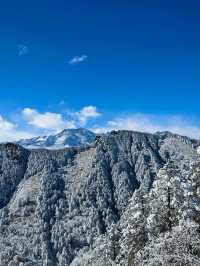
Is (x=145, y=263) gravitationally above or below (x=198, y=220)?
below

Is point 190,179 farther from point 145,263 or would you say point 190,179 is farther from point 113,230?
point 113,230

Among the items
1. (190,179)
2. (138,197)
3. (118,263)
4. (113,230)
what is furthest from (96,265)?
(190,179)

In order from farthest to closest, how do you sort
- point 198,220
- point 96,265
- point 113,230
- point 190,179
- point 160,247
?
point 96,265
point 113,230
point 190,179
point 198,220
point 160,247

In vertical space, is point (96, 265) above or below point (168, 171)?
below

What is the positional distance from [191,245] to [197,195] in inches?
367

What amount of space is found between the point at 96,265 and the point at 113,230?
11267 millimetres

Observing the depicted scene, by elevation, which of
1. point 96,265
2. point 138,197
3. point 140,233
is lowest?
point 96,265

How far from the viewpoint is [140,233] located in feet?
208

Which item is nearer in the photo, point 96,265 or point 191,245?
point 191,245

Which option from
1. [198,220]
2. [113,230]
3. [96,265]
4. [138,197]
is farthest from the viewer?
[96,265]

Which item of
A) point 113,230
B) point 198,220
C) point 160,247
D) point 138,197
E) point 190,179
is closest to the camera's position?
point 160,247

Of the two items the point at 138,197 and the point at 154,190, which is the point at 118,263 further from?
the point at 154,190

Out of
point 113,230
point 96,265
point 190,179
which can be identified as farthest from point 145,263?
point 96,265

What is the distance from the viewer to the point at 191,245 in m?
50.5
